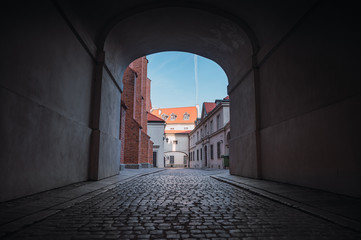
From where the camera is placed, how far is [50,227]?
280 centimetres

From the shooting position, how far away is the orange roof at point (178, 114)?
67.8 metres

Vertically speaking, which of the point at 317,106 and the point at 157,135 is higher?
the point at 157,135

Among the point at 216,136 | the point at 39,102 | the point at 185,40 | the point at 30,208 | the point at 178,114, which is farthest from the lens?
the point at 178,114

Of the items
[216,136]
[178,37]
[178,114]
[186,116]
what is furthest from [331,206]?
[178,114]

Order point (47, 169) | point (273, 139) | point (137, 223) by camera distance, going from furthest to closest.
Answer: point (273, 139) → point (47, 169) → point (137, 223)

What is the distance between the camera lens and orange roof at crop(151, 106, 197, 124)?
67750 millimetres

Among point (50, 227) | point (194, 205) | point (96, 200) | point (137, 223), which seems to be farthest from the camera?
point (96, 200)

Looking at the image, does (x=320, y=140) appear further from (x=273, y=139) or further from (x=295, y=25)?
(x=295, y=25)

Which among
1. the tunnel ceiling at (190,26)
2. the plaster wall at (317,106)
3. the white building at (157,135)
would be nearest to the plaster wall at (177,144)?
the white building at (157,135)

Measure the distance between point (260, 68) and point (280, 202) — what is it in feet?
18.9

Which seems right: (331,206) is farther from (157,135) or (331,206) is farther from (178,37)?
(157,135)

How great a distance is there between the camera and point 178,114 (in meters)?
69.8

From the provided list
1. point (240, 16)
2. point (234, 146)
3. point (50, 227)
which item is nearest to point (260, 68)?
point (240, 16)

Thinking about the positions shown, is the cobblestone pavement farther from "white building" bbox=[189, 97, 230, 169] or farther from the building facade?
the building facade
